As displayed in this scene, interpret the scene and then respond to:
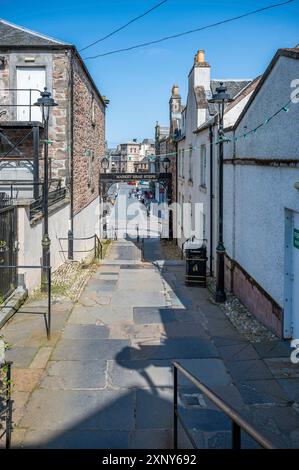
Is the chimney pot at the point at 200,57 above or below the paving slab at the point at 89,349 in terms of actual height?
above

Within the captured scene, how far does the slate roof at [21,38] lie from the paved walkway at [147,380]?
35.4ft

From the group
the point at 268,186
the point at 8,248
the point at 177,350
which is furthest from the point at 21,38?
the point at 177,350

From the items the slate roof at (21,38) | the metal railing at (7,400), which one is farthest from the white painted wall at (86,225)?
the metal railing at (7,400)

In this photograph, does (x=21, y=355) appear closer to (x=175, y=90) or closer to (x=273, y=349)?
(x=273, y=349)

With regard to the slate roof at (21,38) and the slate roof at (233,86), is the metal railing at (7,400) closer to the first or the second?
the slate roof at (21,38)

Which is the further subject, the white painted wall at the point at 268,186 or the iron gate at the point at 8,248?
the iron gate at the point at 8,248

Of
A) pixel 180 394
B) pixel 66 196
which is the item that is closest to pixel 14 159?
pixel 66 196

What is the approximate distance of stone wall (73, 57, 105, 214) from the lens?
1914 centimetres

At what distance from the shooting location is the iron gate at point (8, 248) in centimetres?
981

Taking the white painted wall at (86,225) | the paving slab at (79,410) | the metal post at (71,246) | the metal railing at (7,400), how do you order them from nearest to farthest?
the metal railing at (7,400)
the paving slab at (79,410)
the metal post at (71,246)
the white painted wall at (86,225)

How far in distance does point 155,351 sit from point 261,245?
3.24 m

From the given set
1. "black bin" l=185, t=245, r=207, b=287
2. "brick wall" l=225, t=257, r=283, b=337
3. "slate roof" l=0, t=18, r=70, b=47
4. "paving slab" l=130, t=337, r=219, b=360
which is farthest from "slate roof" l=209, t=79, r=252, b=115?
"paving slab" l=130, t=337, r=219, b=360

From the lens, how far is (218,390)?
6.53 m
